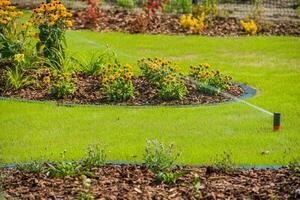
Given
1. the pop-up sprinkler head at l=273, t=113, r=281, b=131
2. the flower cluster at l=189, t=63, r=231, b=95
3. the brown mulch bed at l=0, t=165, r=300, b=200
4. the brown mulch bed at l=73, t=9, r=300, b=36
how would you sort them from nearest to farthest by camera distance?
the brown mulch bed at l=0, t=165, r=300, b=200 → the pop-up sprinkler head at l=273, t=113, r=281, b=131 → the flower cluster at l=189, t=63, r=231, b=95 → the brown mulch bed at l=73, t=9, r=300, b=36

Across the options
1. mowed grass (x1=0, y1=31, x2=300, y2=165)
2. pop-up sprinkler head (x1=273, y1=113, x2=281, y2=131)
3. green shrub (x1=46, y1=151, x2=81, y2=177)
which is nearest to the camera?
green shrub (x1=46, y1=151, x2=81, y2=177)

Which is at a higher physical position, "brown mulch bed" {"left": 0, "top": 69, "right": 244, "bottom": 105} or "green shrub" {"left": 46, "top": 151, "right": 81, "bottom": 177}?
"green shrub" {"left": 46, "top": 151, "right": 81, "bottom": 177}

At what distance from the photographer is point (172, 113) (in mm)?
10531

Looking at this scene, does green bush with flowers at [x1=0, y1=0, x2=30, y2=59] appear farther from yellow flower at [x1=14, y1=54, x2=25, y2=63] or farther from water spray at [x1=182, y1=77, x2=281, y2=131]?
water spray at [x1=182, y1=77, x2=281, y2=131]

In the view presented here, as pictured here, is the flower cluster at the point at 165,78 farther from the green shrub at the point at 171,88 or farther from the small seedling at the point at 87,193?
the small seedling at the point at 87,193

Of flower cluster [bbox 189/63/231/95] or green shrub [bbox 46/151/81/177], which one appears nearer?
green shrub [bbox 46/151/81/177]

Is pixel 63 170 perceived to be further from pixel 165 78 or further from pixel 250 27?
pixel 250 27

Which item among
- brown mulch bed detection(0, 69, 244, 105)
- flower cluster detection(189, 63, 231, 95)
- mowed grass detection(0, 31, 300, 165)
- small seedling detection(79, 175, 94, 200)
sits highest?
small seedling detection(79, 175, 94, 200)

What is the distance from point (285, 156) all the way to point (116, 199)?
2376mm

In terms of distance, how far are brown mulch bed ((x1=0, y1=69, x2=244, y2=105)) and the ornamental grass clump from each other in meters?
0.62

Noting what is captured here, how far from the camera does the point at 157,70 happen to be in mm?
11523

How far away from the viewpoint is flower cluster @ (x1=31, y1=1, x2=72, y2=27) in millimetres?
12314

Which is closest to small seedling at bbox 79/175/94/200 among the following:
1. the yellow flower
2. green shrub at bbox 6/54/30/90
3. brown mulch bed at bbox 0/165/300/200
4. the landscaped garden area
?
the landscaped garden area

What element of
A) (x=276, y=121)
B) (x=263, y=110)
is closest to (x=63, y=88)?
A: (x=263, y=110)
